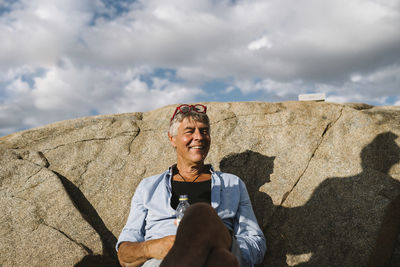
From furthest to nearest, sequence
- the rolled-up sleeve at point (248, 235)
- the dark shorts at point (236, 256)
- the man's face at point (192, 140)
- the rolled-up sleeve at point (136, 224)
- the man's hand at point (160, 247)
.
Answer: the man's face at point (192, 140), the rolled-up sleeve at point (136, 224), the rolled-up sleeve at point (248, 235), the man's hand at point (160, 247), the dark shorts at point (236, 256)

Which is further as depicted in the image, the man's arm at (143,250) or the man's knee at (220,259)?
the man's arm at (143,250)

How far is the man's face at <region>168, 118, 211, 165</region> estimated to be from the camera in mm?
3684

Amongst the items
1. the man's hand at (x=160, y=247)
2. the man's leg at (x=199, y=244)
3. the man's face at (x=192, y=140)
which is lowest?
the man's hand at (x=160, y=247)

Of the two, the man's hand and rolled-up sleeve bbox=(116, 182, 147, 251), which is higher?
rolled-up sleeve bbox=(116, 182, 147, 251)

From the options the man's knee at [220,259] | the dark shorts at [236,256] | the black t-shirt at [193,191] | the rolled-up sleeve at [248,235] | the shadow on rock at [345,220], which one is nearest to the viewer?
the man's knee at [220,259]

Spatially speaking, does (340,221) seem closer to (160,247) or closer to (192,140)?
(192,140)

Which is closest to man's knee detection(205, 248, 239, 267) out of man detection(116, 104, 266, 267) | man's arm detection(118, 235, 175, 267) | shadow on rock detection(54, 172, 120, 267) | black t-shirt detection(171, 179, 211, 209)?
man detection(116, 104, 266, 267)

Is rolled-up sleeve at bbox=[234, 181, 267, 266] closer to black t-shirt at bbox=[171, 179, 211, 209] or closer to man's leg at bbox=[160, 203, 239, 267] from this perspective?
black t-shirt at bbox=[171, 179, 211, 209]

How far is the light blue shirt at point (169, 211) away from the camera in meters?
3.24

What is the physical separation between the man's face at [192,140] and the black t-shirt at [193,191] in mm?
294

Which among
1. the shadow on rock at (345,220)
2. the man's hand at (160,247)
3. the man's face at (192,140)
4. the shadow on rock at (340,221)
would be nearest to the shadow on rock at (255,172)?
the shadow on rock at (345,220)

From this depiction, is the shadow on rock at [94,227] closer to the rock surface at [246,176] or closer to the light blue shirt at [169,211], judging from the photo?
the rock surface at [246,176]

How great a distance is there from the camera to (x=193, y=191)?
11.7ft

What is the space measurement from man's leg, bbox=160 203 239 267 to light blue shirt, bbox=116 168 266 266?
1.19 meters
